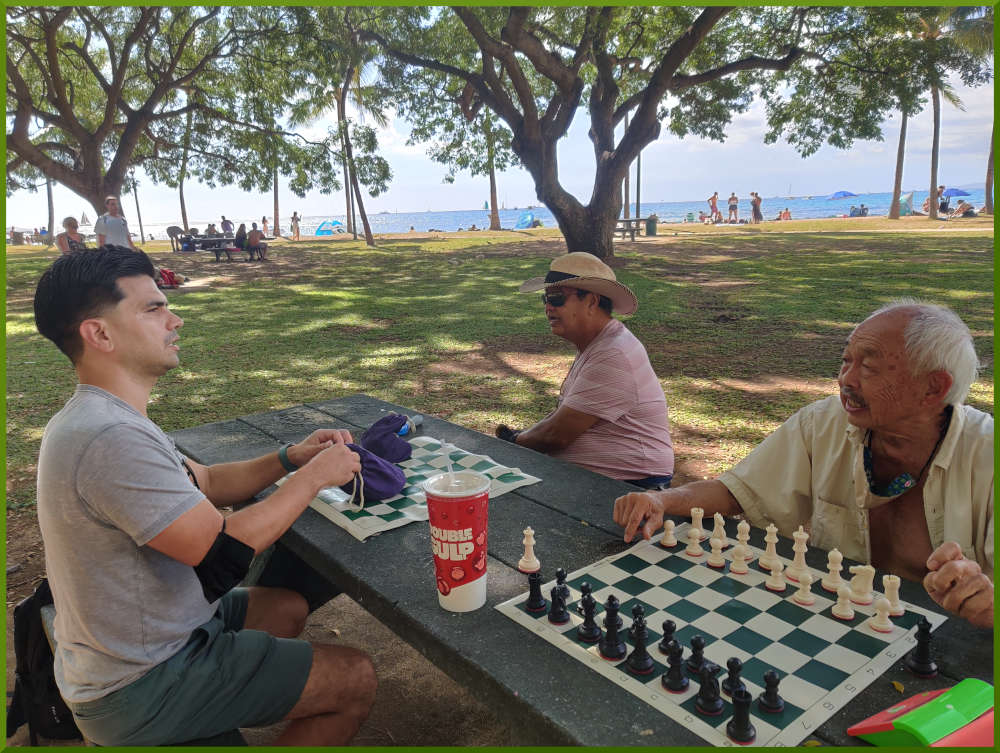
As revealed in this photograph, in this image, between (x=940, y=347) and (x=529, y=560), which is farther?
(x=940, y=347)

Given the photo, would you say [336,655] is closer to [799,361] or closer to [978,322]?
[799,361]

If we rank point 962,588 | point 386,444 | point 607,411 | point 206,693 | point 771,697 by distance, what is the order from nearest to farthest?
point 771,697
point 962,588
point 206,693
point 386,444
point 607,411

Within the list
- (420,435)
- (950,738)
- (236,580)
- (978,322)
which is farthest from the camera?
(978,322)

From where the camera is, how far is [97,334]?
1.83 meters

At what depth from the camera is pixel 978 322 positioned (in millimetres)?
8242

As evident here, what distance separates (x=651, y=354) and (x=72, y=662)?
669 cm

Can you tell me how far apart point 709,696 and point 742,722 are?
0.26 ft

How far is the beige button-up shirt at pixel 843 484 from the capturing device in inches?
75.7

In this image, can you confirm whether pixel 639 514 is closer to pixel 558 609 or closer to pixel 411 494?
pixel 558 609

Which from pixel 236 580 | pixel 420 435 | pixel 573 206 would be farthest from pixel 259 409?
pixel 573 206

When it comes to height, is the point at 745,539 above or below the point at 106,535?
below

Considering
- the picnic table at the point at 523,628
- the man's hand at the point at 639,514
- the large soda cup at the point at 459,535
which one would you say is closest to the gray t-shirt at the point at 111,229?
the picnic table at the point at 523,628

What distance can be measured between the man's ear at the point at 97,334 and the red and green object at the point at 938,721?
190 cm

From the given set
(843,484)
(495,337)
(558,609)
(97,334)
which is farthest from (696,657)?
(495,337)
